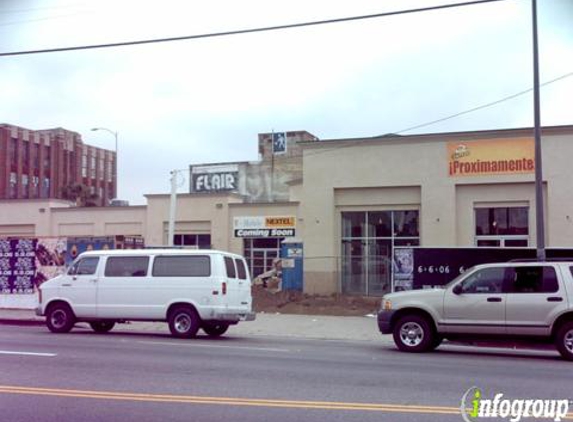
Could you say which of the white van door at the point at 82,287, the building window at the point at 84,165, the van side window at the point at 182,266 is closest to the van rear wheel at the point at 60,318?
the white van door at the point at 82,287

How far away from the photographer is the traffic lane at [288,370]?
29.5 ft

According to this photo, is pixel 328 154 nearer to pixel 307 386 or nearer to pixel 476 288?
pixel 476 288

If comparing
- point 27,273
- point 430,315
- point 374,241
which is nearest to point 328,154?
point 374,241

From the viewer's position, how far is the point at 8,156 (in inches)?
2940

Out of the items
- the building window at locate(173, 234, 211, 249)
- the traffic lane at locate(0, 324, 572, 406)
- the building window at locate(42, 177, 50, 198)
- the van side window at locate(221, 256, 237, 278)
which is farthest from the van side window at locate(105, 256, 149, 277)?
the building window at locate(42, 177, 50, 198)

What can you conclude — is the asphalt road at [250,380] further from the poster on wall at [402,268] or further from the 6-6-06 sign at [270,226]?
the 6-6-06 sign at [270,226]

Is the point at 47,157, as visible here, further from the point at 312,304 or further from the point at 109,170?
the point at 312,304

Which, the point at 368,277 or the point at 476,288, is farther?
the point at 368,277

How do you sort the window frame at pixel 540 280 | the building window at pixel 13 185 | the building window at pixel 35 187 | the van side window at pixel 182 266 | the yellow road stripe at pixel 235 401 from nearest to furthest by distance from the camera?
the yellow road stripe at pixel 235 401
the window frame at pixel 540 280
the van side window at pixel 182 266
the building window at pixel 13 185
the building window at pixel 35 187

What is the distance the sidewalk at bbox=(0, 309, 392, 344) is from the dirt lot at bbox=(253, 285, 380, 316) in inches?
48.3

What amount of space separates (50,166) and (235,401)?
79.2 metres

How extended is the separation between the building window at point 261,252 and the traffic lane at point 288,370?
23.9 m

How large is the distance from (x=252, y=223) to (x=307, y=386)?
30054 millimetres

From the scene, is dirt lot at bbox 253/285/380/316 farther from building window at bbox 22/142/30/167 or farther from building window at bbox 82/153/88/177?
building window at bbox 82/153/88/177
